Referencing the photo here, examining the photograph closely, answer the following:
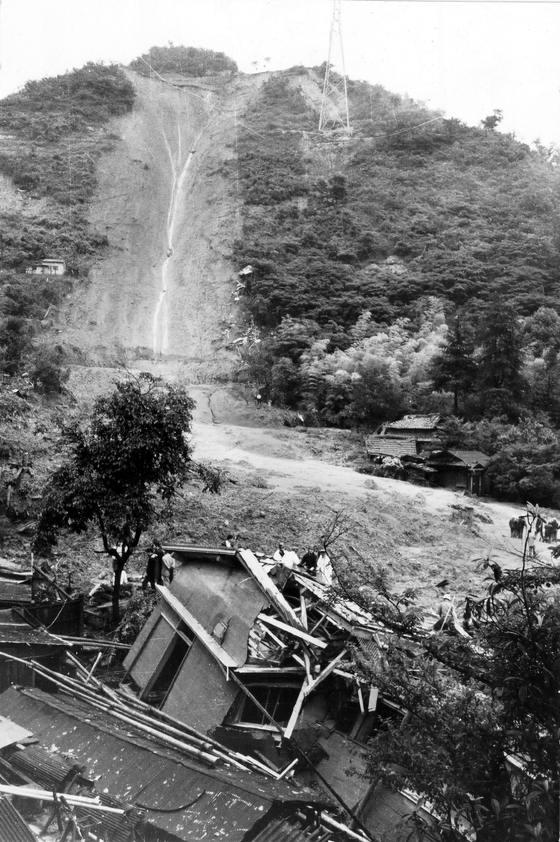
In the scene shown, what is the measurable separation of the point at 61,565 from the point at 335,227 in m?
4.64

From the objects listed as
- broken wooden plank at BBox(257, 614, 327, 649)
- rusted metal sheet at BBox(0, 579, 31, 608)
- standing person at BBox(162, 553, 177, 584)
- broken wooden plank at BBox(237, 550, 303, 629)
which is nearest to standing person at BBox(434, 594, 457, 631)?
broken wooden plank at BBox(257, 614, 327, 649)

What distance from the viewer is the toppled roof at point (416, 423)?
5.57 metres

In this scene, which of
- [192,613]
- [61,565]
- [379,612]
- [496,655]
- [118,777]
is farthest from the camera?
[61,565]

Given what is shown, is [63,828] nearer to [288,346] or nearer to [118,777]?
[118,777]

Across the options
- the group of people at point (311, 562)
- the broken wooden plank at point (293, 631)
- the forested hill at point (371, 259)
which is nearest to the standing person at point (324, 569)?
the group of people at point (311, 562)

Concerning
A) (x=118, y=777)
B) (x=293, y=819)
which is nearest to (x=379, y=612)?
(x=293, y=819)

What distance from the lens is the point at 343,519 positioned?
534 cm

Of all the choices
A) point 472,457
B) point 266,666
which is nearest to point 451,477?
point 472,457

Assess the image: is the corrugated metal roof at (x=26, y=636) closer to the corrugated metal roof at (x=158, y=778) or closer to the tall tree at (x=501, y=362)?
the corrugated metal roof at (x=158, y=778)

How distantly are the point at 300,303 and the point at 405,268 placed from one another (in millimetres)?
1160

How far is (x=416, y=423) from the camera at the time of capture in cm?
566

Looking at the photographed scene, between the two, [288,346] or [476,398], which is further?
[288,346]

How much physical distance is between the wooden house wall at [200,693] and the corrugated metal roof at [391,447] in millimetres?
2306

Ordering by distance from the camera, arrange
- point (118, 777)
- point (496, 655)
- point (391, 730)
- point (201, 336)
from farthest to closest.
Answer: point (201, 336) → point (118, 777) → point (391, 730) → point (496, 655)
